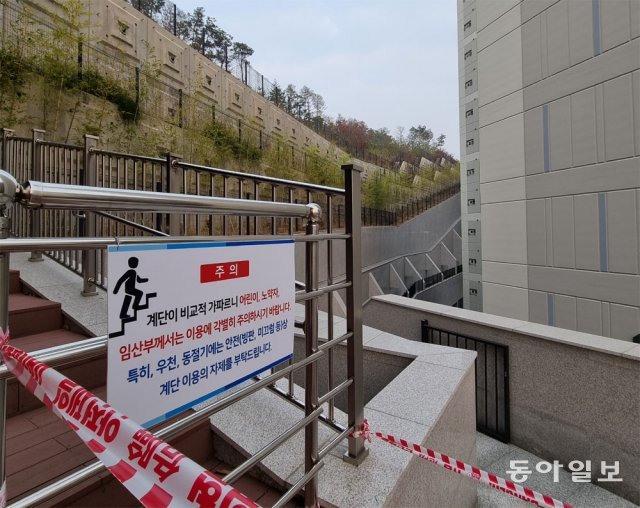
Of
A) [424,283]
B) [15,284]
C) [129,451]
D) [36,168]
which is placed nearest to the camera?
[129,451]

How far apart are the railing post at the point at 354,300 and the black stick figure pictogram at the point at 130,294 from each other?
1135 millimetres

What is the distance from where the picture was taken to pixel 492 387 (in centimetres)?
480

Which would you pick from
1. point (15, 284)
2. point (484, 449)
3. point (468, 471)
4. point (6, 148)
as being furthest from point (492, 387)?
point (6, 148)

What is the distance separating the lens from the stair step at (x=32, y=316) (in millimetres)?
2295

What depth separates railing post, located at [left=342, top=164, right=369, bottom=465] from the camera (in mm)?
1850

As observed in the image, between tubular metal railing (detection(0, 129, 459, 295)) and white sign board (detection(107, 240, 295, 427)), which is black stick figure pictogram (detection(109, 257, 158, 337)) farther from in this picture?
tubular metal railing (detection(0, 129, 459, 295))

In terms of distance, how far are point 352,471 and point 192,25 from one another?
22.5 meters

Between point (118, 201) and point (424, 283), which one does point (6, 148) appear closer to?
point (118, 201)

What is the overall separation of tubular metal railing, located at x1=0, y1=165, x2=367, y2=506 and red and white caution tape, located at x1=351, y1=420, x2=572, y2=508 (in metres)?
0.17

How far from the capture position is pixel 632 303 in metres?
6.89

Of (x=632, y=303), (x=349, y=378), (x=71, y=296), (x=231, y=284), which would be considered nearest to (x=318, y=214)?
(x=231, y=284)

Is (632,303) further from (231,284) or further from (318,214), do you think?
(231,284)

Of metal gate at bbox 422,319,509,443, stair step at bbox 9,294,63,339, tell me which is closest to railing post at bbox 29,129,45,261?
stair step at bbox 9,294,63,339

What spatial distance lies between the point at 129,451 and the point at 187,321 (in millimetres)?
396
